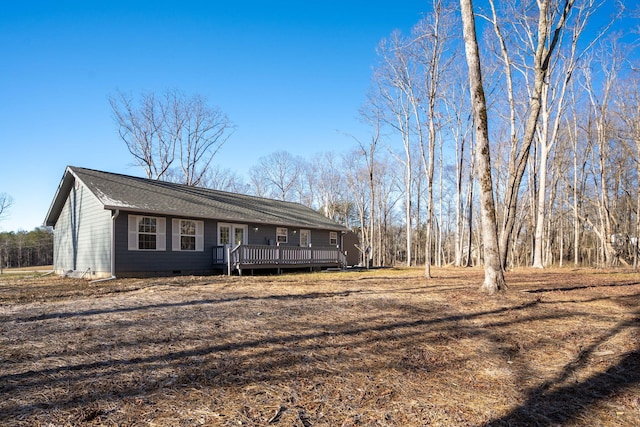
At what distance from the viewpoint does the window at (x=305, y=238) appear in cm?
2130

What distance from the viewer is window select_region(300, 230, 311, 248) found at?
21300mm

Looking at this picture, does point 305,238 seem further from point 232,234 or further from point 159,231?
point 159,231

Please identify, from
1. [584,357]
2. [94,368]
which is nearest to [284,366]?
[94,368]

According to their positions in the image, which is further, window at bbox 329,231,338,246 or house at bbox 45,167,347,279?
window at bbox 329,231,338,246

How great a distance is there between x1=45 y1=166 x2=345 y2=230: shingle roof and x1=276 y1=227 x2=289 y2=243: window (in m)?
0.55

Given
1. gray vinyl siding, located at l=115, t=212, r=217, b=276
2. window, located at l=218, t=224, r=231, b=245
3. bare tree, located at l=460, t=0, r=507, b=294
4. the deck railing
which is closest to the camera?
bare tree, located at l=460, t=0, r=507, b=294

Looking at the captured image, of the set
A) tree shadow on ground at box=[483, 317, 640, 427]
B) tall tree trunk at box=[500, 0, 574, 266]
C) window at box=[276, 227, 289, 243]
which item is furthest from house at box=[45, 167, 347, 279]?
tree shadow on ground at box=[483, 317, 640, 427]

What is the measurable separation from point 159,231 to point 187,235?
48.0 inches

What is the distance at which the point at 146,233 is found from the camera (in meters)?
14.4

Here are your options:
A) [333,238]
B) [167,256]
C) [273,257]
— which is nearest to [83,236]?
[167,256]

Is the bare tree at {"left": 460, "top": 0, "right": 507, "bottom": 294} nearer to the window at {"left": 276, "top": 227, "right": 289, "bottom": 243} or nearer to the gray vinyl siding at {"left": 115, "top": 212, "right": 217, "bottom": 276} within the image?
the gray vinyl siding at {"left": 115, "top": 212, "right": 217, "bottom": 276}

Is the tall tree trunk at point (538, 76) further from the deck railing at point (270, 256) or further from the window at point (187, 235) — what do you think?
the window at point (187, 235)

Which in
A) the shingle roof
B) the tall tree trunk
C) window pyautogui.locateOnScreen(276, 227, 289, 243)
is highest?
the tall tree trunk

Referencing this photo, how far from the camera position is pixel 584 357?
15.5ft
